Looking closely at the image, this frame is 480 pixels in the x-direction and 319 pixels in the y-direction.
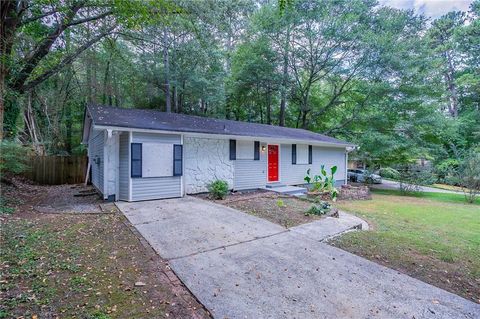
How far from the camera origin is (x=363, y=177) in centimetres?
1883

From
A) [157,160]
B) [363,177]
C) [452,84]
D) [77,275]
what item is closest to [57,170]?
[157,160]

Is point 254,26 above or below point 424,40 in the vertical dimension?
above

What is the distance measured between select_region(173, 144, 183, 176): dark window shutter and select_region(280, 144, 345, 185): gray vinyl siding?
5420mm

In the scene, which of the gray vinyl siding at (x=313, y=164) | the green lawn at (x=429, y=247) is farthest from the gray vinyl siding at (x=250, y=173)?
the green lawn at (x=429, y=247)

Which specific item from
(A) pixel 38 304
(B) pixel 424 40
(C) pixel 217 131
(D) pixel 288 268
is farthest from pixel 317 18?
(A) pixel 38 304

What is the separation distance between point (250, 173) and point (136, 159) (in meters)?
4.90

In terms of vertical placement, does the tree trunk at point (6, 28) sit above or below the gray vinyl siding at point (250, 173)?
above

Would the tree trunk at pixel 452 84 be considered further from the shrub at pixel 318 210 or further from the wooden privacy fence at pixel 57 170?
the wooden privacy fence at pixel 57 170

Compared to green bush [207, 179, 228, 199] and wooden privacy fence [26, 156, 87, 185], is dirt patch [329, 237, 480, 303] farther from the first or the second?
wooden privacy fence [26, 156, 87, 185]

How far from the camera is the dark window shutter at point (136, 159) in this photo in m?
7.17

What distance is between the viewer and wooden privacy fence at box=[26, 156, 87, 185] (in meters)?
11.7

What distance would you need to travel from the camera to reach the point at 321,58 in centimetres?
1780

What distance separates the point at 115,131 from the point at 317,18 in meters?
15.4

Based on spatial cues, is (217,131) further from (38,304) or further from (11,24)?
(38,304)
